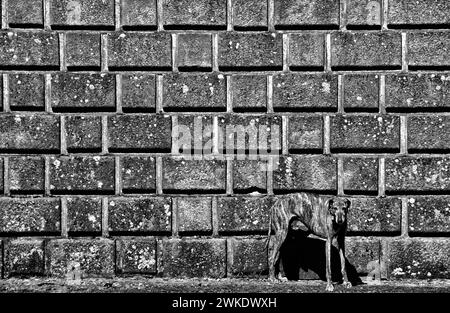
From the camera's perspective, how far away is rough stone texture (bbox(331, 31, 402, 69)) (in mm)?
6047

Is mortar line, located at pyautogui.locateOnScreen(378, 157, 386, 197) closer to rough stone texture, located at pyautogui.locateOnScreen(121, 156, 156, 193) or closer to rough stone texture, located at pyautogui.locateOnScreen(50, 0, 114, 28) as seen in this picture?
rough stone texture, located at pyautogui.locateOnScreen(121, 156, 156, 193)

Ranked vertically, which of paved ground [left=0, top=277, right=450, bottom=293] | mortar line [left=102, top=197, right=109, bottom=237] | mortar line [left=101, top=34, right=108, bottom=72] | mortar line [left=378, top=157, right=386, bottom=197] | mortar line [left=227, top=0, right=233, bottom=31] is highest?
mortar line [left=227, top=0, right=233, bottom=31]

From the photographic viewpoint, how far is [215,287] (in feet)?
19.6

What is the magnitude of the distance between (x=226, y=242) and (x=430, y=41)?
2.45 metres

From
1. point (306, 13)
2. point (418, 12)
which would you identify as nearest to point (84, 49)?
point (306, 13)

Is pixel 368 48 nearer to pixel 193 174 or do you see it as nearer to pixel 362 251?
pixel 362 251

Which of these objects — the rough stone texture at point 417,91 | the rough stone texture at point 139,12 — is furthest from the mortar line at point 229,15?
the rough stone texture at point 417,91

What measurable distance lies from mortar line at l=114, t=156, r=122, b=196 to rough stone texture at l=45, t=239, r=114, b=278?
44cm

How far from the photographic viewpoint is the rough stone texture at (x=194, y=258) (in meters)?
6.11

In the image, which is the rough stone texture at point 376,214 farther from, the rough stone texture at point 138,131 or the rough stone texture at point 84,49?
the rough stone texture at point 84,49

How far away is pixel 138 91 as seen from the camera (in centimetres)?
607

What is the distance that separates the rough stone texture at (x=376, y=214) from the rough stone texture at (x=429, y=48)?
1212 mm

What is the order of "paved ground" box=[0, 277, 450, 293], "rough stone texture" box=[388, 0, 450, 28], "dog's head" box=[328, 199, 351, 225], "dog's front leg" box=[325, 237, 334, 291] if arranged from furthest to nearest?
"rough stone texture" box=[388, 0, 450, 28]
"paved ground" box=[0, 277, 450, 293]
"dog's front leg" box=[325, 237, 334, 291]
"dog's head" box=[328, 199, 351, 225]

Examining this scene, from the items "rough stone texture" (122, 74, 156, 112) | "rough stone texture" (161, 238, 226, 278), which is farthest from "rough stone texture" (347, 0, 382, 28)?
"rough stone texture" (161, 238, 226, 278)
